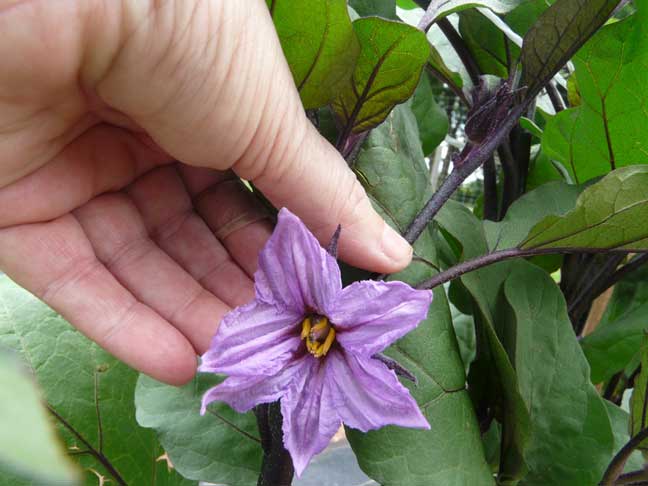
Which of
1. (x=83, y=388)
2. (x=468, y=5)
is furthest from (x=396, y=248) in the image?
(x=83, y=388)

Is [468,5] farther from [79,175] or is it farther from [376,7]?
[79,175]

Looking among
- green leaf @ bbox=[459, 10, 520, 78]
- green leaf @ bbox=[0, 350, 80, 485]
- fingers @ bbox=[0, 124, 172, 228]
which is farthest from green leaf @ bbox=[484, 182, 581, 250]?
green leaf @ bbox=[0, 350, 80, 485]

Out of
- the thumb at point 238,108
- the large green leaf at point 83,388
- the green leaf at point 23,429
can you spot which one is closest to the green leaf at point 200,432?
the large green leaf at point 83,388

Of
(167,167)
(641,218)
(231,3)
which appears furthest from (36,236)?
(641,218)

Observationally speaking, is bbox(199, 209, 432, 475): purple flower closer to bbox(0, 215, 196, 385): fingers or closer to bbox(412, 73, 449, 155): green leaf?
bbox(0, 215, 196, 385): fingers

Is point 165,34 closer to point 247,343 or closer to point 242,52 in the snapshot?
point 242,52

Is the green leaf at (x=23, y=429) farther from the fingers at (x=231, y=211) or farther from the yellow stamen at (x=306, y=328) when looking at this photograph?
the fingers at (x=231, y=211)
